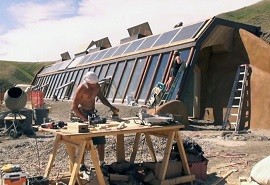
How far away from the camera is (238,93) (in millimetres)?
13688

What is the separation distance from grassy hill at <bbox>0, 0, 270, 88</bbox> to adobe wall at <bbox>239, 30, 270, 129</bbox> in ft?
214

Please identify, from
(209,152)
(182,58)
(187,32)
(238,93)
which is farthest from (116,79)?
(209,152)

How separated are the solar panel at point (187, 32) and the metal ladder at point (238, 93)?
229 cm

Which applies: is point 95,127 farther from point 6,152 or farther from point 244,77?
point 244,77

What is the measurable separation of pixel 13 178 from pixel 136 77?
11.6m

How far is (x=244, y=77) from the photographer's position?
13.1 m

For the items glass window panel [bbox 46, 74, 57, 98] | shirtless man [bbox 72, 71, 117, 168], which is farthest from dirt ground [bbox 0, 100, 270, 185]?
glass window panel [bbox 46, 74, 57, 98]

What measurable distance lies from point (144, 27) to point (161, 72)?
28.4ft

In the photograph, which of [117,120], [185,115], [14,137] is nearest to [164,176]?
[117,120]

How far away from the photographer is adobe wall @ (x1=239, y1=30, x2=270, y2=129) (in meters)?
12.3

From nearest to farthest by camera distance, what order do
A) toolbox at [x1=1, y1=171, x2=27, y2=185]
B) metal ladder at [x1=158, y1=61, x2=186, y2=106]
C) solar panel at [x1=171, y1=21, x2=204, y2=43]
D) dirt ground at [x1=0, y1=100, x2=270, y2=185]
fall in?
toolbox at [x1=1, y1=171, x2=27, y2=185]
dirt ground at [x1=0, y1=100, x2=270, y2=185]
metal ladder at [x1=158, y1=61, x2=186, y2=106]
solar panel at [x1=171, y1=21, x2=204, y2=43]

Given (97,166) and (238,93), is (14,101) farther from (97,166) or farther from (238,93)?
(97,166)

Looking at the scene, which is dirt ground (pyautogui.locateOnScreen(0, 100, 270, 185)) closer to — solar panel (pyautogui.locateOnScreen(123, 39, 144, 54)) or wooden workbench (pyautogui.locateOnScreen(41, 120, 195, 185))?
wooden workbench (pyautogui.locateOnScreen(41, 120, 195, 185))

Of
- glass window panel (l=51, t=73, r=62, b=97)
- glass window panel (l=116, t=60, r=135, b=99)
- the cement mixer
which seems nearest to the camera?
the cement mixer
